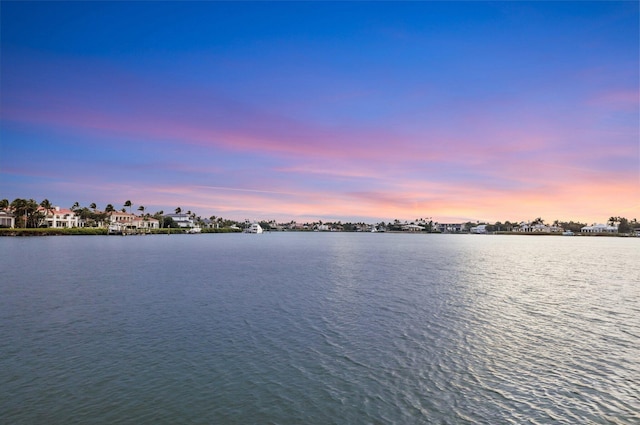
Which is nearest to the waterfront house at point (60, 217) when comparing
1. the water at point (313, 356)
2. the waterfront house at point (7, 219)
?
the waterfront house at point (7, 219)

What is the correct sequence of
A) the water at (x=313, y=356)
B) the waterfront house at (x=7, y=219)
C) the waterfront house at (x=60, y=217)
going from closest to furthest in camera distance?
1. the water at (x=313, y=356)
2. the waterfront house at (x=7, y=219)
3. the waterfront house at (x=60, y=217)

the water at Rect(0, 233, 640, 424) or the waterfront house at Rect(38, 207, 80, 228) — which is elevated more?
the waterfront house at Rect(38, 207, 80, 228)

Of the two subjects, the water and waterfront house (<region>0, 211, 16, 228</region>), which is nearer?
the water

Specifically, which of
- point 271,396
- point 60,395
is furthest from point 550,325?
Answer: point 60,395

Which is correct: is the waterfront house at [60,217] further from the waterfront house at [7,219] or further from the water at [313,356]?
the water at [313,356]

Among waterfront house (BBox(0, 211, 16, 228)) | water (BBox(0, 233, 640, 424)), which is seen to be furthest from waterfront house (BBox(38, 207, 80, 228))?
water (BBox(0, 233, 640, 424))

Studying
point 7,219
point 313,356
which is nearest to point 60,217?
point 7,219

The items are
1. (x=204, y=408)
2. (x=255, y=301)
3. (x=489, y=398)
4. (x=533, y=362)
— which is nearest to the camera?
(x=204, y=408)

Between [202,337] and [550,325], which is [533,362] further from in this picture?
[202,337]

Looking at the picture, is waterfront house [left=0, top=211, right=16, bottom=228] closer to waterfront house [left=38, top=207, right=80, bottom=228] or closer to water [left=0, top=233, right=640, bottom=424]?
waterfront house [left=38, top=207, right=80, bottom=228]

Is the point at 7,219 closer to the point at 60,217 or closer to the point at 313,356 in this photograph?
the point at 60,217

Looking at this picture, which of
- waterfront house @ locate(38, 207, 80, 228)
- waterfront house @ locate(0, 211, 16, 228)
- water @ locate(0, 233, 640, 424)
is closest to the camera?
water @ locate(0, 233, 640, 424)

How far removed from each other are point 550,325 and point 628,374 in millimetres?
8285

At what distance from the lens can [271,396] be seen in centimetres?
1358
